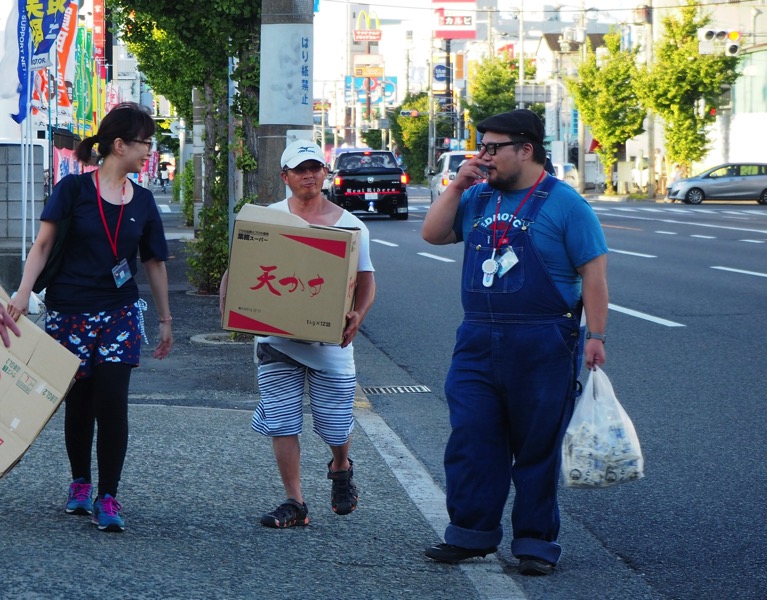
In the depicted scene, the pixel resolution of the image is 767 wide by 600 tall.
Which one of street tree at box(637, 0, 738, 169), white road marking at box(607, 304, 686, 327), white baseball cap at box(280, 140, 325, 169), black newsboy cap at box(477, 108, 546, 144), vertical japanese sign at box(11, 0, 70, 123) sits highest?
street tree at box(637, 0, 738, 169)

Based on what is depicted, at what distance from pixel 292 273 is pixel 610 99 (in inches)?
2092

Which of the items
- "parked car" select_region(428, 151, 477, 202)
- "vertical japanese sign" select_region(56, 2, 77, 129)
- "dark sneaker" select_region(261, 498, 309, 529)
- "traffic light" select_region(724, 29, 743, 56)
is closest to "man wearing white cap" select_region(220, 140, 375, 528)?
A: "dark sneaker" select_region(261, 498, 309, 529)

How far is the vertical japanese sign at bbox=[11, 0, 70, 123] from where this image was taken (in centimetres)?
1346

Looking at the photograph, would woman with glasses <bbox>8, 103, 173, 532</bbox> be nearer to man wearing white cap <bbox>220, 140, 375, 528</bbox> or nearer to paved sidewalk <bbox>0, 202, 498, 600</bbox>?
paved sidewalk <bbox>0, 202, 498, 600</bbox>

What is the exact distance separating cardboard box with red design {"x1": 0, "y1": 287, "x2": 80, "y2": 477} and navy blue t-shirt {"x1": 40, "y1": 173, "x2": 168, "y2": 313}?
235 mm

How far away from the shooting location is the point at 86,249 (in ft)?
16.4

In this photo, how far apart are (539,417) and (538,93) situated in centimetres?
6002

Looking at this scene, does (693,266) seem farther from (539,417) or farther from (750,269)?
(539,417)

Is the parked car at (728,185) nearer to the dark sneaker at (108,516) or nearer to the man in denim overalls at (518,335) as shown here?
the man in denim overalls at (518,335)

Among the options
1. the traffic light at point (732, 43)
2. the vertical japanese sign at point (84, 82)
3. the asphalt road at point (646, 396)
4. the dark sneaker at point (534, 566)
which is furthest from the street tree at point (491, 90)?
the dark sneaker at point (534, 566)

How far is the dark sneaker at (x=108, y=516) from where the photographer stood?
16.3 ft

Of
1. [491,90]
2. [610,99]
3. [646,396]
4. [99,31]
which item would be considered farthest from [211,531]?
Result: [491,90]

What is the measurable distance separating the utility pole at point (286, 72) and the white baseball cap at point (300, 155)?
325 centimetres

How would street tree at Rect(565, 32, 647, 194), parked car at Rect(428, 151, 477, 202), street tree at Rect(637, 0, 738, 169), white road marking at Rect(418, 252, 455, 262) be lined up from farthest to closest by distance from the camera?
street tree at Rect(565, 32, 647, 194) → street tree at Rect(637, 0, 738, 169) → parked car at Rect(428, 151, 477, 202) → white road marking at Rect(418, 252, 455, 262)
